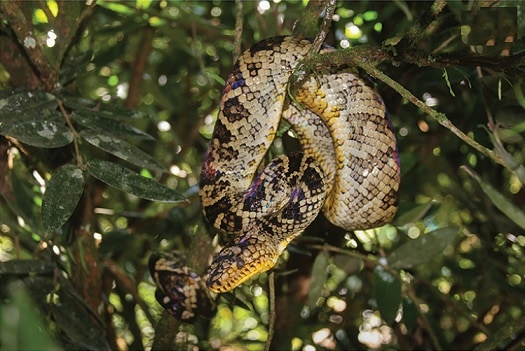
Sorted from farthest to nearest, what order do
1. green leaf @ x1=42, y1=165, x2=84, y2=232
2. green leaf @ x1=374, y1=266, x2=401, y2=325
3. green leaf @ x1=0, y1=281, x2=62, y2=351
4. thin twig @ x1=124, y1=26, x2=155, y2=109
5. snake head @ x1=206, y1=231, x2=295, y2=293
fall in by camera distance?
thin twig @ x1=124, y1=26, x2=155, y2=109
green leaf @ x1=374, y1=266, x2=401, y2=325
snake head @ x1=206, y1=231, x2=295, y2=293
green leaf @ x1=42, y1=165, x2=84, y2=232
green leaf @ x1=0, y1=281, x2=62, y2=351

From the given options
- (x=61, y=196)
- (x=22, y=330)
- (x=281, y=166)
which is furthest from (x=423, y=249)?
(x=22, y=330)

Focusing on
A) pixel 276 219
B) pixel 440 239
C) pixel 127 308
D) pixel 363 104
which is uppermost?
pixel 363 104

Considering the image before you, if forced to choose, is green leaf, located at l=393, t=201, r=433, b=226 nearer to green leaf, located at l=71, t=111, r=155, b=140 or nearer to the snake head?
the snake head

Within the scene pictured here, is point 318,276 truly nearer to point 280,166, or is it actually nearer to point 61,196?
point 280,166

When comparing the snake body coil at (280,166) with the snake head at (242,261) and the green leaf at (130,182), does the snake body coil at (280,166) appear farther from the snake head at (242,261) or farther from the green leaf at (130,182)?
the green leaf at (130,182)

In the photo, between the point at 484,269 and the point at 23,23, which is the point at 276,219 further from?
the point at 484,269

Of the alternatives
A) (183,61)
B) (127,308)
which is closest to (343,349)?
(127,308)

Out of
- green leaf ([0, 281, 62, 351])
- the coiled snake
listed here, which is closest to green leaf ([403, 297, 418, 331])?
the coiled snake
